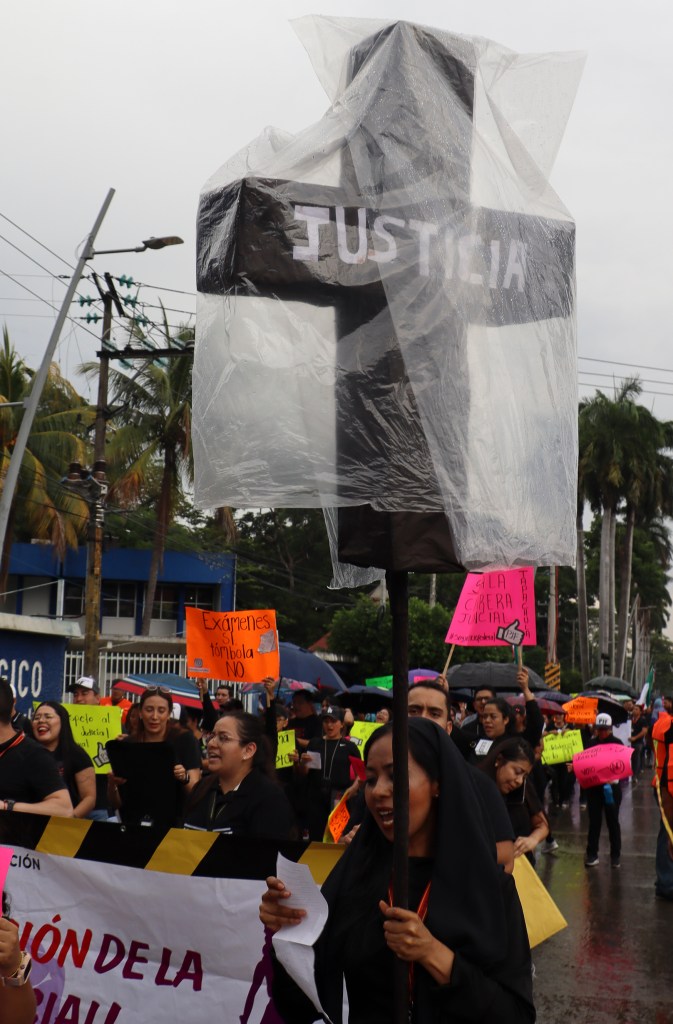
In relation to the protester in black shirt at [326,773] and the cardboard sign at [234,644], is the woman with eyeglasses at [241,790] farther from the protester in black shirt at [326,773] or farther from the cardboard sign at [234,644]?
the cardboard sign at [234,644]

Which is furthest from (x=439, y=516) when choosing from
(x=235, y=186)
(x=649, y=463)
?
(x=649, y=463)

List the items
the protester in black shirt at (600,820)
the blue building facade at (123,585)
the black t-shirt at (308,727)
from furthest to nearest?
the blue building facade at (123,585)
the protester in black shirt at (600,820)
the black t-shirt at (308,727)

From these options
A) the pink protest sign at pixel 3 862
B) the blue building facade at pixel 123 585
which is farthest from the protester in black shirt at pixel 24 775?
the blue building facade at pixel 123 585

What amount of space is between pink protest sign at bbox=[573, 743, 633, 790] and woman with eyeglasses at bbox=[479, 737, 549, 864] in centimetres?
646

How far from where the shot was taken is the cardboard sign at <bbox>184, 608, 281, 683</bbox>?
41.6ft

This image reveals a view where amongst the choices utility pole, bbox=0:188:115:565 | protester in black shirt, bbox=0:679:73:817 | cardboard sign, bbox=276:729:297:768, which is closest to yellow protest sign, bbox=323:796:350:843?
protester in black shirt, bbox=0:679:73:817

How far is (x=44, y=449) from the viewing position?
3362cm

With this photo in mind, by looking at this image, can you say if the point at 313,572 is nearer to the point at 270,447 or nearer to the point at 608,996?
the point at 608,996

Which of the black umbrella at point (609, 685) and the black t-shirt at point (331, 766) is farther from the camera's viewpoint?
the black umbrella at point (609, 685)

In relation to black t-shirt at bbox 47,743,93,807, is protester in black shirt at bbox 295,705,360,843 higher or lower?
lower

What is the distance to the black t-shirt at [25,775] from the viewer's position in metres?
5.74

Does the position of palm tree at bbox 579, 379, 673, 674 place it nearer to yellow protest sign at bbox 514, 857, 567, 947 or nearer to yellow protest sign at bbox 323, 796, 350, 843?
yellow protest sign at bbox 323, 796, 350, 843

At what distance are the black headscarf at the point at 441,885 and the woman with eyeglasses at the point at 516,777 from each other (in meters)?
3.82

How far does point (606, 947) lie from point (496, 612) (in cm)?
423
